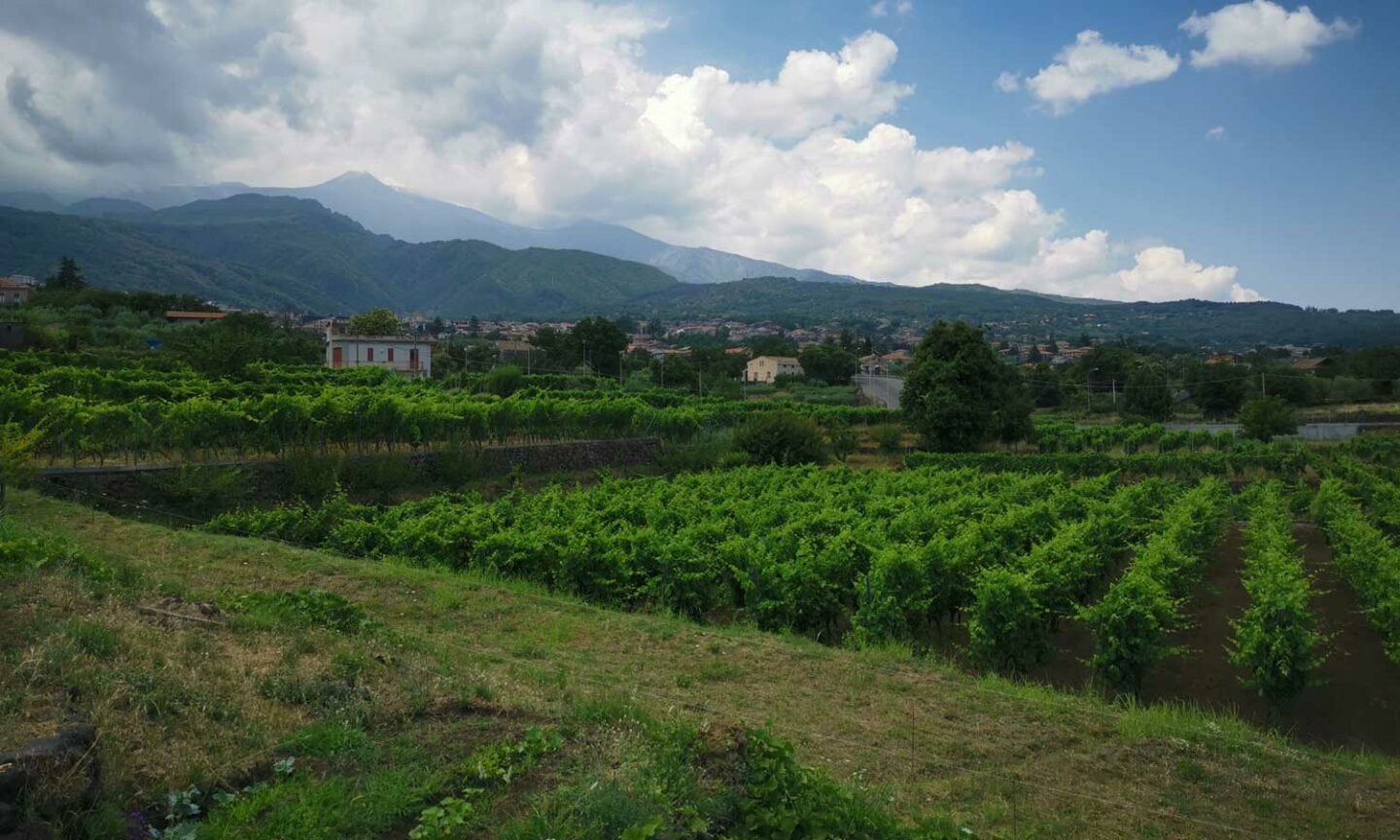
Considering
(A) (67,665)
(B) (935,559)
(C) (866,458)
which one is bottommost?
(C) (866,458)

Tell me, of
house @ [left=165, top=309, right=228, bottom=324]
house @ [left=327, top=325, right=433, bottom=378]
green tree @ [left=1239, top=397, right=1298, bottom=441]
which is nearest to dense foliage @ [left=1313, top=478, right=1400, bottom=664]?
green tree @ [left=1239, top=397, right=1298, bottom=441]

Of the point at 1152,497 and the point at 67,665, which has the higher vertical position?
the point at 67,665

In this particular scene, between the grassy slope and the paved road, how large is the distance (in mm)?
53501

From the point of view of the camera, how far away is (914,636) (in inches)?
500

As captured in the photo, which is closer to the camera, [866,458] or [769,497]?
[769,497]

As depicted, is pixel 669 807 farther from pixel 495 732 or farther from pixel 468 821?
pixel 495 732

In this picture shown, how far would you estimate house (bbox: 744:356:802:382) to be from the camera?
92625 mm

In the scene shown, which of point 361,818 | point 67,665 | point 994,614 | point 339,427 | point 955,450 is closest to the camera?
point 361,818

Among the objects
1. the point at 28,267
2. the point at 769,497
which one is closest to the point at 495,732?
the point at 769,497

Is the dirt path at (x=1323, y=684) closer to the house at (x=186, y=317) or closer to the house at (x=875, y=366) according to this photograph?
the house at (x=186, y=317)

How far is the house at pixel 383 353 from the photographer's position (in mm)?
59225

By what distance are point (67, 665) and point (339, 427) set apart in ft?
71.2

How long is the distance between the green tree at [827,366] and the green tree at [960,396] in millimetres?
41078

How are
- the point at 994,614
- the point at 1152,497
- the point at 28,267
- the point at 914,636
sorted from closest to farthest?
the point at 994,614, the point at 914,636, the point at 1152,497, the point at 28,267
